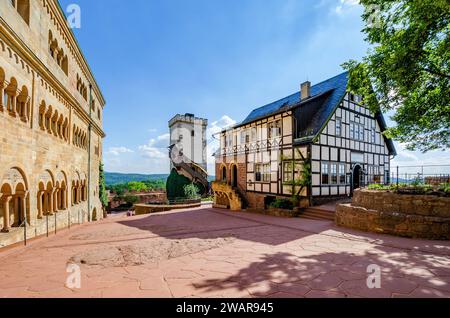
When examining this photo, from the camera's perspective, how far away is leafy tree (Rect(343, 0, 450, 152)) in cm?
768

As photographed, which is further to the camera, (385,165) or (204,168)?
(204,168)

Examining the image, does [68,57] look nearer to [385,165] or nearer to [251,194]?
[251,194]

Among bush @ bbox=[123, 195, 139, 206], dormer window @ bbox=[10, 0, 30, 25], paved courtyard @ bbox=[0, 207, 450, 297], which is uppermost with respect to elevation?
dormer window @ bbox=[10, 0, 30, 25]

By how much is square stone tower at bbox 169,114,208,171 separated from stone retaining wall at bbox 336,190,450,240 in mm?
30436

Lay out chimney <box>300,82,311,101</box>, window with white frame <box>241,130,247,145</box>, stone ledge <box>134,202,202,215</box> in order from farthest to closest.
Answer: stone ledge <box>134,202,202,215</box> → window with white frame <box>241,130,247,145</box> → chimney <box>300,82,311,101</box>

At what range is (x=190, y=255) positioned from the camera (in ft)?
18.9

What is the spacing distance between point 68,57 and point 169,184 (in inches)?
839

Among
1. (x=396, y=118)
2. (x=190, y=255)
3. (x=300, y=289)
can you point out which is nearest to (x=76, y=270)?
(x=190, y=255)

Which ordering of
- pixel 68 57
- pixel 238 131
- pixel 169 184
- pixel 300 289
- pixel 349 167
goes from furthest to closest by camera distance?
pixel 169 184
pixel 238 131
pixel 349 167
pixel 68 57
pixel 300 289

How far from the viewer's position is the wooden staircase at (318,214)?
11672 mm

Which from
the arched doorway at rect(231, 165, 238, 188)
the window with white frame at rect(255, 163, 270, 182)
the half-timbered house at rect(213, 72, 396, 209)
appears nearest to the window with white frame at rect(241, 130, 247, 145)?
the half-timbered house at rect(213, 72, 396, 209)

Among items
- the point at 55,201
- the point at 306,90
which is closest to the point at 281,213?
the point at 306,90

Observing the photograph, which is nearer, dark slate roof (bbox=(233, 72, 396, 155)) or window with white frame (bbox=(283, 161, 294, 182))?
dark slate roof (bbox=(233, 72, 396, 155))

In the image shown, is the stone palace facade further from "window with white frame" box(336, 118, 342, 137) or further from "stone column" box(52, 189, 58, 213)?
"window with white frame" box(336, 118, 342, 137)
